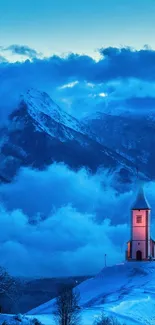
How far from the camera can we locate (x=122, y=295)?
16100cm

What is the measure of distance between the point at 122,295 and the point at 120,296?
976mm

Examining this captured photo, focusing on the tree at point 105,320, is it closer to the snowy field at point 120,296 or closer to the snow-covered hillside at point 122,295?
the snowy field at point 120,296

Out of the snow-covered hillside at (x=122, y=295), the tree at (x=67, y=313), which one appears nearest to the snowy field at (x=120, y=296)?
the snow-covered hillside at (x=122, y=295)

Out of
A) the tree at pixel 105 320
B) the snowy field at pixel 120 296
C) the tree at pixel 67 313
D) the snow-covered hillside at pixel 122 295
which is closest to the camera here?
the tree at pixel 105 320

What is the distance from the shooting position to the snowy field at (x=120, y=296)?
443ft

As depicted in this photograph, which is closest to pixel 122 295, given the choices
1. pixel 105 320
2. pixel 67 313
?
pixel 67 313

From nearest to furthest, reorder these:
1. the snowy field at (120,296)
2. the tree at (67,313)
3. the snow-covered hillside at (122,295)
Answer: the tree at (67,313), the snowy field at (120,296), the snow-covered hillside at (122,295)

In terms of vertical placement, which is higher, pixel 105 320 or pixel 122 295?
pixel 122 295

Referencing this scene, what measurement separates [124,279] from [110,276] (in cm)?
547

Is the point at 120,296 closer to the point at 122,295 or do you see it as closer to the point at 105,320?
the point at 122,295

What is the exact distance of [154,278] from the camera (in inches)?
7165

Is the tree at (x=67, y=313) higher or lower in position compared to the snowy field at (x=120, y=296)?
lower

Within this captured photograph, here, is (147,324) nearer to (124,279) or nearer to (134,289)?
(134,289)

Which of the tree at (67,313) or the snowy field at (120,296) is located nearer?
the tree at (67,313)
